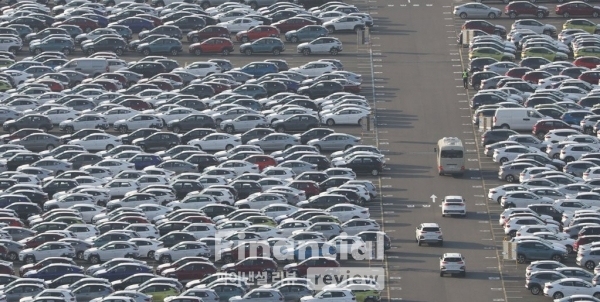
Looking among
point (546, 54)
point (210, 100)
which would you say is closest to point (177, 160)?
point (210, 100)

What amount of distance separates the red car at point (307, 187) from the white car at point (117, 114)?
20.7 m

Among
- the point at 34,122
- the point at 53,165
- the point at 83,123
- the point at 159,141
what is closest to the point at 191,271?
the point at 53,165

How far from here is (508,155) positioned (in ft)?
491

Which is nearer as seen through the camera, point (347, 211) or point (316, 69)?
point (347, 211)

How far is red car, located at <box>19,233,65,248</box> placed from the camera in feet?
436

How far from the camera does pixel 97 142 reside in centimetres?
15412

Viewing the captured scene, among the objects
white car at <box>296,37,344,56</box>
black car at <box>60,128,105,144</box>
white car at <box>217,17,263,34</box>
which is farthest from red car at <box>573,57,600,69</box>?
black car at <box>60,128,105,144</box>

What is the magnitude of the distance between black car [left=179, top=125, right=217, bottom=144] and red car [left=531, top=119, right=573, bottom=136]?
2436 centimetres

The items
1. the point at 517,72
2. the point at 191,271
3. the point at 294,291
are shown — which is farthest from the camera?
the point at 517,72

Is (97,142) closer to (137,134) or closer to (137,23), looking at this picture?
(137,134)

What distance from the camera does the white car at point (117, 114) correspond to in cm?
15875

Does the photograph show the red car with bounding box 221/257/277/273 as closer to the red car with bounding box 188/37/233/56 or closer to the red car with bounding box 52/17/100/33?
the red car with bounding box 188/37/233/56

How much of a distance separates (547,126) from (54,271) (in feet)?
148

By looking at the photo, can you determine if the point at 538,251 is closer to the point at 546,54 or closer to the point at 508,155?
the point at 508,155
